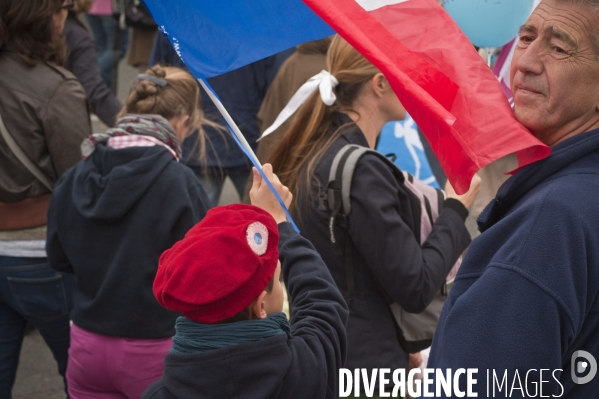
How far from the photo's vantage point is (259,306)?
6.25ft

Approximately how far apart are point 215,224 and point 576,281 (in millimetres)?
871

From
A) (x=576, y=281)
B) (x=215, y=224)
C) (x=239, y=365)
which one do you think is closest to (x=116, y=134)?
(x=215, y=224)

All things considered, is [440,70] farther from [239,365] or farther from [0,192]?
[0,192]

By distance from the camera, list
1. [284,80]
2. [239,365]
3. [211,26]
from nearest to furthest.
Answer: [239,365], [211,26], [284,80]

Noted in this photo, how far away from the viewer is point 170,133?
300cm

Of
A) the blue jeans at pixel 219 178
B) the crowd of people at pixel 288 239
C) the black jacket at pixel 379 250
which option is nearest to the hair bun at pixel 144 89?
the crowd of people at pixel 288 239

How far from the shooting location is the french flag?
1613 mm

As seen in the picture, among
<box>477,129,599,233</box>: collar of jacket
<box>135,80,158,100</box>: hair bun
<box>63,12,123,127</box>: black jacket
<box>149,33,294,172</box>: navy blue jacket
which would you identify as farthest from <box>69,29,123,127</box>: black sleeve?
<box>477,129,599,233</box>: collar of jacket

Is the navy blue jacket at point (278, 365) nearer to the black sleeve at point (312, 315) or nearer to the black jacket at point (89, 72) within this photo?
the black sleeve at point (312, 315)

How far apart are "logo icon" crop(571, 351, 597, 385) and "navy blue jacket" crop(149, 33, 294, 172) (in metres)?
3.38

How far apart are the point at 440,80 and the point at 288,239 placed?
2.16 ft

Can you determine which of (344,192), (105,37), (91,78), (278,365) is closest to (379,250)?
(344,192)

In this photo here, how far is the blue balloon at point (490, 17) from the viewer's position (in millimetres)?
2961

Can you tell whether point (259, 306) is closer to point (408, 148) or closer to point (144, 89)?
point (144, 89)
